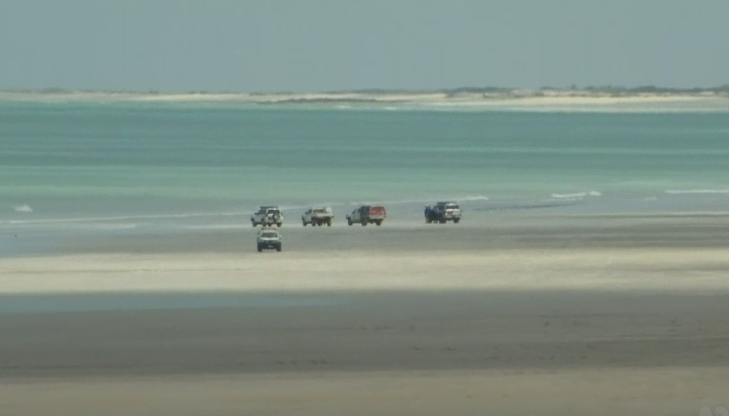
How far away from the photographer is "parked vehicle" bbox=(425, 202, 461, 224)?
192 ft

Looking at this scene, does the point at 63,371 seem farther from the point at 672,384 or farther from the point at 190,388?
the point at 672,384

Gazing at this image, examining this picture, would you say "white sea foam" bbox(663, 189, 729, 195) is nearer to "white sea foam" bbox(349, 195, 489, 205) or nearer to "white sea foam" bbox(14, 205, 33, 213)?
"white sea foam" bbox(349, 195, 489, 205)

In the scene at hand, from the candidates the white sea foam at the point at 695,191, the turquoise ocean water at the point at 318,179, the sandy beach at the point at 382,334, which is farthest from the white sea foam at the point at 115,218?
the white sea foam at the point at 695,191

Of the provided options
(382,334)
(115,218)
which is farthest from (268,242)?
(115,218)

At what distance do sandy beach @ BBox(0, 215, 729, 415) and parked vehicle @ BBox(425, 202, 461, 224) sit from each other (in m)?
13.8

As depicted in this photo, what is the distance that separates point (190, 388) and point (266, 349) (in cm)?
374

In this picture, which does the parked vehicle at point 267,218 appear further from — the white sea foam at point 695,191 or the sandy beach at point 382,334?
the white sea foam at point 695,191

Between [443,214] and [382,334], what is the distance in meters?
33.8

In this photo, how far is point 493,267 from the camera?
125 feet

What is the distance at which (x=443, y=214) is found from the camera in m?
58.8

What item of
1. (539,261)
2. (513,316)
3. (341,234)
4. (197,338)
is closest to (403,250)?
(539,261)

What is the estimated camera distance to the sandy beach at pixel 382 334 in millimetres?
19156

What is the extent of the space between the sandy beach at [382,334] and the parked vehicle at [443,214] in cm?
1381

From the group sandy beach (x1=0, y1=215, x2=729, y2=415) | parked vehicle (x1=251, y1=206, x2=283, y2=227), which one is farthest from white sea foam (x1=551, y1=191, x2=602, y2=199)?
sandy beach (x1=0, y1=215, x2=729, y2=415)
